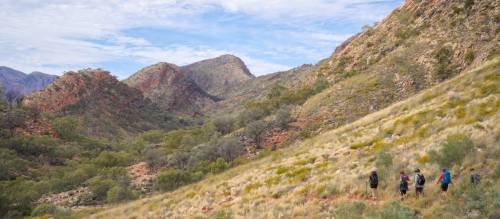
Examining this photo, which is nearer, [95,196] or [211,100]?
[95,196]

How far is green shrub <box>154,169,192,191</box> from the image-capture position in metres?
33.5

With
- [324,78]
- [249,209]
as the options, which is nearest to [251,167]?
[249,209]

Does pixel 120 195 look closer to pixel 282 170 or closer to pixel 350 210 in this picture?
pixel 282 170

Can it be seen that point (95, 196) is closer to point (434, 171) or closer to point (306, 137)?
point (306, 137)

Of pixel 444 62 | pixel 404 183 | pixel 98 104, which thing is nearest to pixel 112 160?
pixel 444 62

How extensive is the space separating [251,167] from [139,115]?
9654 centimetres

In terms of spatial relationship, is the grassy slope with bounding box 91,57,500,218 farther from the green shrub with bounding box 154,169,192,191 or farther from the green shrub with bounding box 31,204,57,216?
the green shrub with bounding box 31,204,57,216

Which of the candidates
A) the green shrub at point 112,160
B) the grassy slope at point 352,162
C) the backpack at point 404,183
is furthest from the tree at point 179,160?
the backpack at point 404,183

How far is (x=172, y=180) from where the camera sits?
112 feet

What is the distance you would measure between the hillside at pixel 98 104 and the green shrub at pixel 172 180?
219 ft

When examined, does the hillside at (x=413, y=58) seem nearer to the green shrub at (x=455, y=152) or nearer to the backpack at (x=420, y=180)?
the green shrub at (x=455, y=152)

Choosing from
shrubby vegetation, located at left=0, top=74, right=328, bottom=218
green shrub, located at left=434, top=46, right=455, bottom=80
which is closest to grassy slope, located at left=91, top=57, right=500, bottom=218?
green shrub, located at left=434, top=46, right=455, bottom=80

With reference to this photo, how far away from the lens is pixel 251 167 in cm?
2859

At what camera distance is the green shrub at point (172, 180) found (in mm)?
33531
